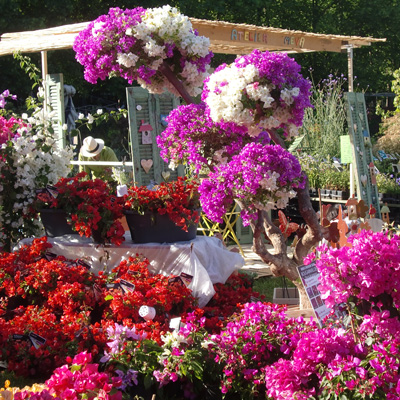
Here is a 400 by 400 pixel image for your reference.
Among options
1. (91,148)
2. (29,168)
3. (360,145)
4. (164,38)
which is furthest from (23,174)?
(360,145)

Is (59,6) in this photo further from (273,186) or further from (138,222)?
(273,186)

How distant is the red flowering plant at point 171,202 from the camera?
13.7 feet

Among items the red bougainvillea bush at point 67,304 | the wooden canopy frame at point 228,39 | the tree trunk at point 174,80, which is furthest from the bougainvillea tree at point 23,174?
the tree trunk at point 174,80

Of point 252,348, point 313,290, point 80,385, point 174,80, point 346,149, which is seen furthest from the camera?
point 346,149

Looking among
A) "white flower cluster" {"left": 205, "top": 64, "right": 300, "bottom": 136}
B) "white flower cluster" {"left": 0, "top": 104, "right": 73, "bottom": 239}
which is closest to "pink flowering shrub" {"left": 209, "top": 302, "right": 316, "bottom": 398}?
"white flower cluster" {"left": 205, "top": 64, "right": 300, "bottom": 136}

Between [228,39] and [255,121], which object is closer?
[255,121]

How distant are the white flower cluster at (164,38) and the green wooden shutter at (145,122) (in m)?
3.22

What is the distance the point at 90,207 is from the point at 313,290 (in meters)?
→ 1.62

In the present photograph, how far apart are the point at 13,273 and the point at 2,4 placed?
38.6ft

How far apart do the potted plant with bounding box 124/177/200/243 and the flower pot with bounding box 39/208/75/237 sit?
0.50 metres

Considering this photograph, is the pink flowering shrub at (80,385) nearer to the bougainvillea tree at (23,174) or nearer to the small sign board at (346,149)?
the bougainvillea tree at (23,174)

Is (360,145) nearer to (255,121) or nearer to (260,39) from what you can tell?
(260,39)

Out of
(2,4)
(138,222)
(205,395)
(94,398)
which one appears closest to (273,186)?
(205,395)

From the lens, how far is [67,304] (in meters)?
3.70
